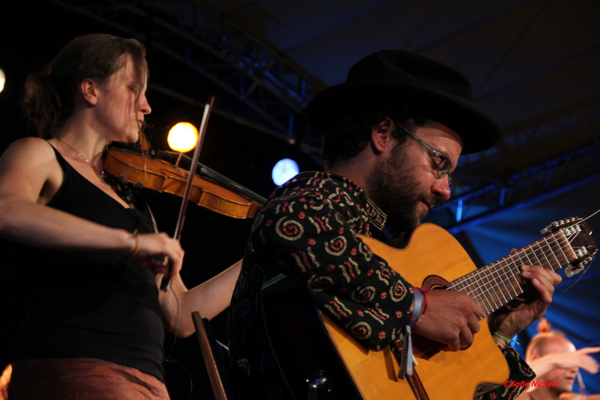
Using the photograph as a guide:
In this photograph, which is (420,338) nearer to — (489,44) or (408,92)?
(408,92)

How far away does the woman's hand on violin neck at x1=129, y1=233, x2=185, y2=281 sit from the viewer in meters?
1.42

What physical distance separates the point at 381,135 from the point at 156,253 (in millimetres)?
862

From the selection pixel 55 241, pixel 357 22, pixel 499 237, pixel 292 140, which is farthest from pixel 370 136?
pixel 499 237

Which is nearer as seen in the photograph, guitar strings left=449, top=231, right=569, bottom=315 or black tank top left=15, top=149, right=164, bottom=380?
black tank top left=15, top=149, right=164, bottom=380

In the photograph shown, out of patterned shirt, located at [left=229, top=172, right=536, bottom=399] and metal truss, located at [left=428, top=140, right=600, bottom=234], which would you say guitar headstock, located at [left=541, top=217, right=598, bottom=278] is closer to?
patterned shirt, located at [left=229, top=172, right=536, bottom=399]

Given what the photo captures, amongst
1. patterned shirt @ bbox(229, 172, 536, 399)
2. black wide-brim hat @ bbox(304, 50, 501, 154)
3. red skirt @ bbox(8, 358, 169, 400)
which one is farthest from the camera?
black wide-brim hat @ bbox(304, 50, 501, 154)

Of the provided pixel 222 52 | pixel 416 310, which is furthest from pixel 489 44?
pixel 416 310

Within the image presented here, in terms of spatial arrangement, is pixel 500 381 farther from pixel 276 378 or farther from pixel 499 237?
pixel 499 237

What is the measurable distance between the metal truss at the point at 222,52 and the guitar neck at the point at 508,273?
12.8ft

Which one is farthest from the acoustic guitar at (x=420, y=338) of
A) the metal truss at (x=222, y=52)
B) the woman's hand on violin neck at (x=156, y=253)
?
the metal truss at (x=222, y=52)

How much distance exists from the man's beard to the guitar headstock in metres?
0.74

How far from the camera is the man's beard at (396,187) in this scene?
67.3 inches

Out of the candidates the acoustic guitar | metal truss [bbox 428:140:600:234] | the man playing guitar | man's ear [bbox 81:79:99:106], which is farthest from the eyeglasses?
metal truss [bbox 428:140:600:234]

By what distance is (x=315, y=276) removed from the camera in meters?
1.25
